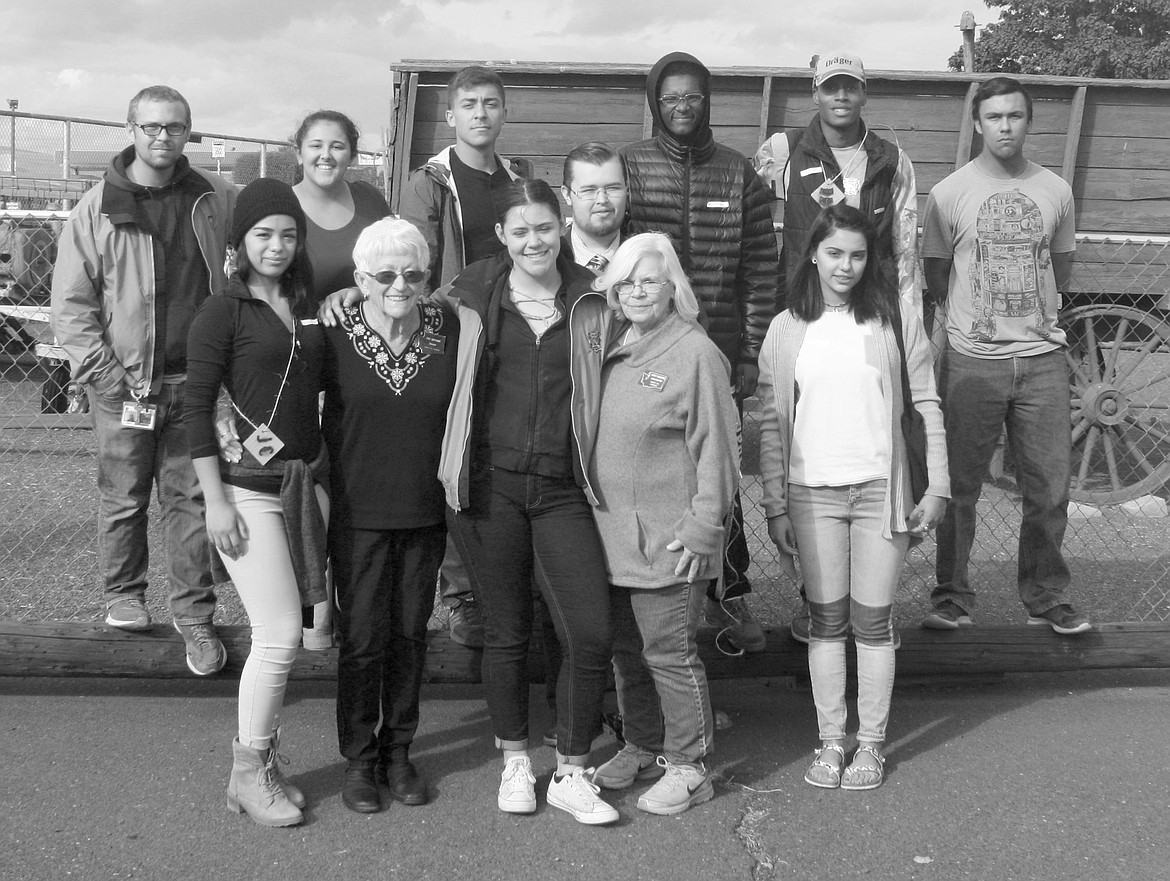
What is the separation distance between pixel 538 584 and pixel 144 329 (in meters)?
1.69

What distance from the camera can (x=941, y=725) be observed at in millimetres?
3930

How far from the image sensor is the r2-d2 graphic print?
409cm

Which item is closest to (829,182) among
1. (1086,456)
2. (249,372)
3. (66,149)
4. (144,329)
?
(249,372)

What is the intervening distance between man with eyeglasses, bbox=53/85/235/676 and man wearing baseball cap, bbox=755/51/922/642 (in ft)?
6.66

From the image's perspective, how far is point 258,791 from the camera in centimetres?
313

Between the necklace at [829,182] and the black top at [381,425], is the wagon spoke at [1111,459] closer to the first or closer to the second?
the necklace at [829,182]

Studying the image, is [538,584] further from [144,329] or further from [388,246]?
[144,329]

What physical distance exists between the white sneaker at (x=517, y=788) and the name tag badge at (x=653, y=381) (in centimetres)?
115

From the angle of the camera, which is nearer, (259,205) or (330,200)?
(259,205)

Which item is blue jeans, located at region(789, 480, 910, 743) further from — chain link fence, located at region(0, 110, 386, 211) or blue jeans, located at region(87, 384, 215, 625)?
chain link fence, located at region(0, 110, 386, 211)

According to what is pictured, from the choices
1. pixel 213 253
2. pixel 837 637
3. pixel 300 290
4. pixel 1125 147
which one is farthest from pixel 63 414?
pixel 1125 147

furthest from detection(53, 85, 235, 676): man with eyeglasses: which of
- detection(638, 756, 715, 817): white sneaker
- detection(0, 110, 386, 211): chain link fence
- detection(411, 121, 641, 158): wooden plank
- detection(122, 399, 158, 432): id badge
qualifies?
detection(0, 110, 386, 211): chain link fence

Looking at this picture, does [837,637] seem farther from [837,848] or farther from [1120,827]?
[1120,827]

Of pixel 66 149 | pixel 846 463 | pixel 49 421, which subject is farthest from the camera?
pixel 66 149
